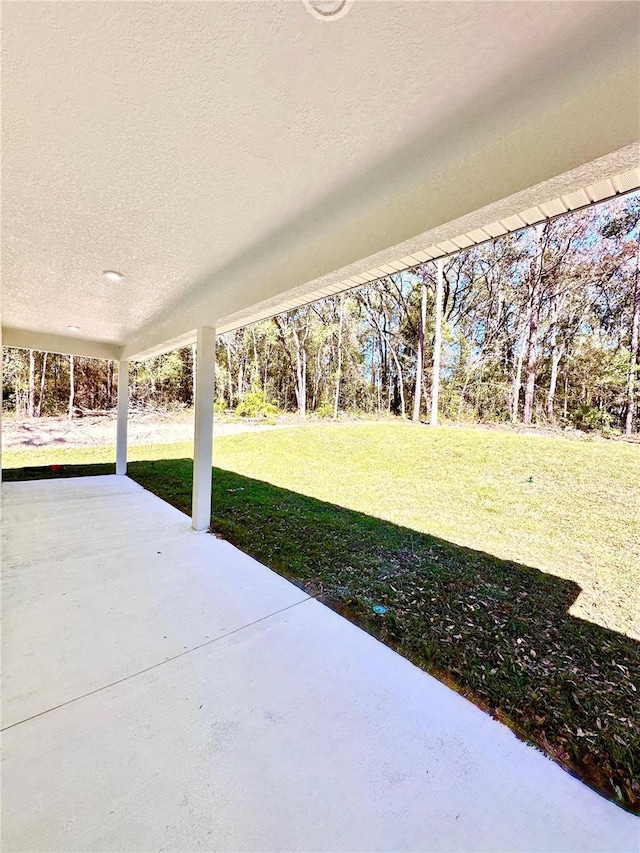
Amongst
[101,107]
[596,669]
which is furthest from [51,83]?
[596,669]

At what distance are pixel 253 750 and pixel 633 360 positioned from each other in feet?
30.2

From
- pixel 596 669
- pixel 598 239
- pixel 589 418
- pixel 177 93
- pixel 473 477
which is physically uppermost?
pixel 598 239

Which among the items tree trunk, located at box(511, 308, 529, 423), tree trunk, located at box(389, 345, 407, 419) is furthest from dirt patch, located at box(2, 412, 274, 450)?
tree trunk, located at box(511, 308, 529, 423)

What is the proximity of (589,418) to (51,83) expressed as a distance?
9189 millimetres

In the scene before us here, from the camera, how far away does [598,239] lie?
8258 millimetres

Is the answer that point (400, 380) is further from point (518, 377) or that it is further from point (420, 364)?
point (518, 377)

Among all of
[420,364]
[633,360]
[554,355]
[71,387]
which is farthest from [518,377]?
[71,387]

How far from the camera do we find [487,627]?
7.56 ft

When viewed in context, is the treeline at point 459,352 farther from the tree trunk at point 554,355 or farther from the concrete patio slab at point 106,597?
the concrete patio slab at point 106,597

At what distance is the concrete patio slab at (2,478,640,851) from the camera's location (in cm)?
109

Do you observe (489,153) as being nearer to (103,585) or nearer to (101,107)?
(101,107)

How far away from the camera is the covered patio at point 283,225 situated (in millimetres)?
1049

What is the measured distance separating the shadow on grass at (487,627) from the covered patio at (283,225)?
0.19 meters

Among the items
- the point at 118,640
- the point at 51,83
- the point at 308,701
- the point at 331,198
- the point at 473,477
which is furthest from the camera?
the point at 473,477
